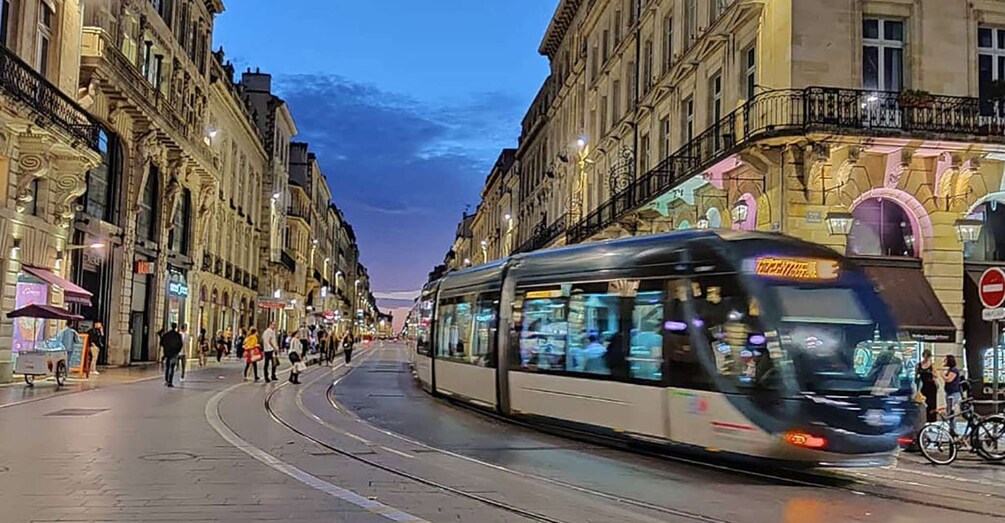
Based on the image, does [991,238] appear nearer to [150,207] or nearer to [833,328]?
[833,328]

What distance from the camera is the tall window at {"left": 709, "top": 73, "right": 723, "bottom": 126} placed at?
86.9 feet

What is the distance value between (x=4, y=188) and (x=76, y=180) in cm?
357

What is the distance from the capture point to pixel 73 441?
13273 millimetres

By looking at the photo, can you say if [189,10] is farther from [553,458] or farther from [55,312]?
[553,458]

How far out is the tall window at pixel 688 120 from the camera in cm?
2855

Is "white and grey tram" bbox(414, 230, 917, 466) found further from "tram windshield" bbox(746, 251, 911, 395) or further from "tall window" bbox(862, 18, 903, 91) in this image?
"tall window" bbox(862, 18, 903, 91)

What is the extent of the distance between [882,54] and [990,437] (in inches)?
436

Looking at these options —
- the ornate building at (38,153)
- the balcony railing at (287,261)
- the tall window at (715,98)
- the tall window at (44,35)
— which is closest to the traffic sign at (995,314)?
the tall window at (715,98)

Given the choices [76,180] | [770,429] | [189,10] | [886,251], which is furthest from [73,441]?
[189,10]

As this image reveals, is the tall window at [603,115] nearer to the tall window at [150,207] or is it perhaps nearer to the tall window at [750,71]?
the tall window at [750,71]

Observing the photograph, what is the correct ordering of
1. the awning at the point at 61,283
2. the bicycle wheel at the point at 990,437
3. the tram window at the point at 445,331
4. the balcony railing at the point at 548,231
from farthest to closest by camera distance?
the balcony railing at the point at 548,231 < the awning at the point at 61,283 < the tram window at the point at 445,331 < the bicycle wheel at the point at 990,437

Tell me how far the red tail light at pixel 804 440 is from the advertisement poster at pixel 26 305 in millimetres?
21217

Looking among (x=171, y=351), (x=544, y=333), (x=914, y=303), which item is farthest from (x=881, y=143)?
(x=171, y=351)

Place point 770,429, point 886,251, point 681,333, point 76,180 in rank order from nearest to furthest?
1. point 770,429
2. point 681,333
3. point 886,251
4. point 76,180
